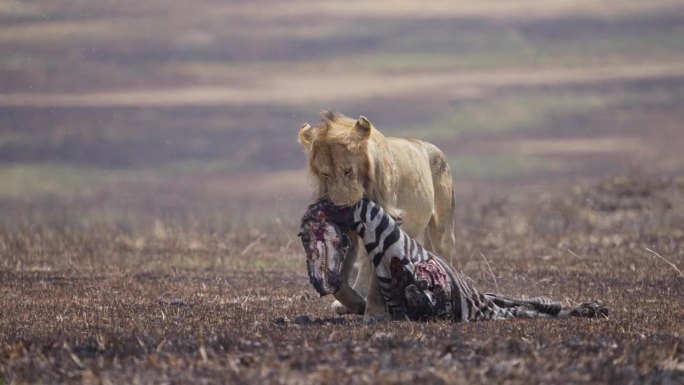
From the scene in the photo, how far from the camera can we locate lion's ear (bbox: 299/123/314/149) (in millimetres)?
10359

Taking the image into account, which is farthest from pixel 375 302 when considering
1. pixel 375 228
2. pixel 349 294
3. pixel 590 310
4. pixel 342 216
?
pixel 590 310

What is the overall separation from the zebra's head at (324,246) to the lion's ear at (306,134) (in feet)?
2.04

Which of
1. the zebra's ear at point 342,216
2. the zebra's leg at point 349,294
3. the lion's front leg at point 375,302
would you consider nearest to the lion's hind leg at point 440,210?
the zebra's leg at point 349,294

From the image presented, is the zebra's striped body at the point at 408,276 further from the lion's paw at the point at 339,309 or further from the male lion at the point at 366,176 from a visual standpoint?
the lion's paw at the point at 339,309

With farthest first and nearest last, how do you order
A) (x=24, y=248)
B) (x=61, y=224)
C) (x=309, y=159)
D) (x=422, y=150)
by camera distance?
(x=61, y=224)
(x=24, y=248)
(x=422, y=150)
(x=309, y=159)

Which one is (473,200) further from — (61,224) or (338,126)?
(338,126)

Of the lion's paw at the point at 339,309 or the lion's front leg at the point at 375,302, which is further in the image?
the lion's paw at the point at 339,309

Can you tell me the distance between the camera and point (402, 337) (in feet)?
28.8

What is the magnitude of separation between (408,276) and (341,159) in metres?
A: 1.12

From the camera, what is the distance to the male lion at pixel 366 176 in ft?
33.0

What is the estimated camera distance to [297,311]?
11914 mm

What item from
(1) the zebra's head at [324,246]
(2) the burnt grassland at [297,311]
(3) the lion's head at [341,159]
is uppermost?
(3) the lion's head at [341,159]

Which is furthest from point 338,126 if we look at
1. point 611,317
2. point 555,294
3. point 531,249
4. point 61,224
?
point 61,224

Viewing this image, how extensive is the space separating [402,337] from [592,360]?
1360 mm
